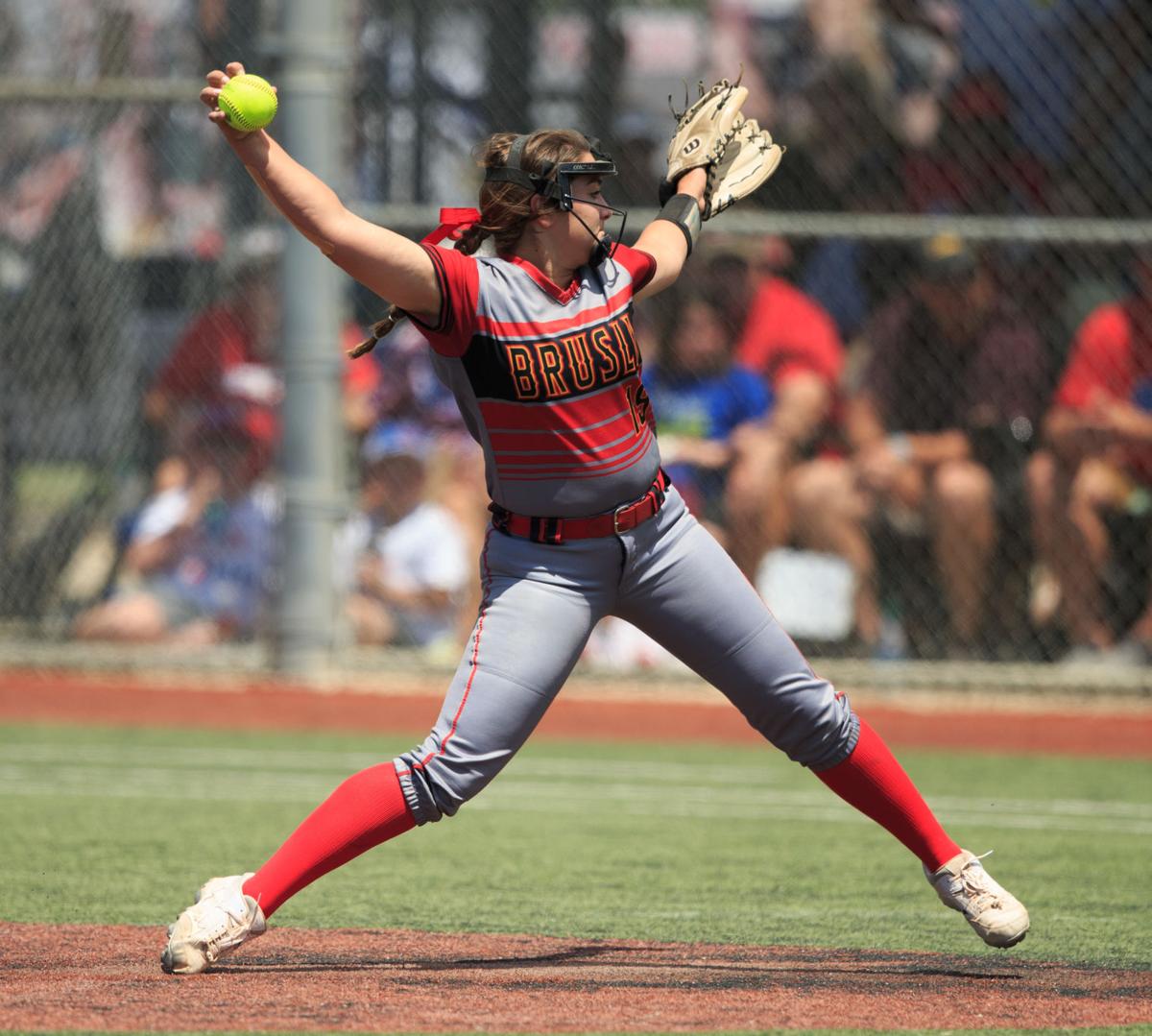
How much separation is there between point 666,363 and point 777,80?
1.84 meters

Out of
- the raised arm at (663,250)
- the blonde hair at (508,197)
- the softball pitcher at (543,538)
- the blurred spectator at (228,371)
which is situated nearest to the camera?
the softball pitcher at (543,538)

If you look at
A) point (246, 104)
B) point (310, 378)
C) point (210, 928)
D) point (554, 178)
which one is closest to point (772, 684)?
point (554, 178)

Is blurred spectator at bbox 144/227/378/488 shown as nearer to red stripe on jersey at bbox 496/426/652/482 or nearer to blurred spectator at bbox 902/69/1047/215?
blurred spectator at bbox 902/69/1047/215

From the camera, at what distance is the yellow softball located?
3771 millimetres

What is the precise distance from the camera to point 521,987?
384 cm

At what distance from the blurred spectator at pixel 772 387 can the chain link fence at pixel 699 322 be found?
0.01m

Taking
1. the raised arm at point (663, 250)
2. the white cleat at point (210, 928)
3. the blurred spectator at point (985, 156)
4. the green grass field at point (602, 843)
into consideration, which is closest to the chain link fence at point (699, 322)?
the blurred spectator at point (985, 156)

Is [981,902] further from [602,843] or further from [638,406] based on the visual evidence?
[602,843]

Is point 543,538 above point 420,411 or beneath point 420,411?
beneath

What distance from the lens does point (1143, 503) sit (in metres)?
8.60

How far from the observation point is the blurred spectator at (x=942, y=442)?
8758mm

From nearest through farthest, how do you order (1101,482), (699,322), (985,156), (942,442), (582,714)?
(1101,482) < (582,714) < (942,442) < (699,322) < (985,156)

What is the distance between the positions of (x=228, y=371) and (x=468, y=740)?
20.1ft

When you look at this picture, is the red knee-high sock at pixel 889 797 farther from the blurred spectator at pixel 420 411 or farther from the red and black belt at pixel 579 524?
the blurred spectator at pixel 420 411
